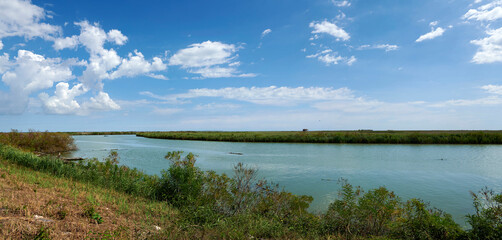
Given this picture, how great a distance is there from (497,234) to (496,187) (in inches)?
563

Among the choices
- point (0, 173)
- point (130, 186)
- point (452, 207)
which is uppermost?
point (0, 173)

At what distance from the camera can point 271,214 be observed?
8.05 metres

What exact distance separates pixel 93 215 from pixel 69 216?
481 millimetres

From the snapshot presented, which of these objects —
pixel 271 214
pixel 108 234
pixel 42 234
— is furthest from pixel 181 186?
pixel 42 234

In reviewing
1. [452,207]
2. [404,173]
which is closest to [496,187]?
[404,173]

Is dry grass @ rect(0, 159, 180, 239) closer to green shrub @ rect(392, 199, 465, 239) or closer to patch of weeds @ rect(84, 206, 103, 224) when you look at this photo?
patch of weeds @ rect(84, 206, 103, 224)

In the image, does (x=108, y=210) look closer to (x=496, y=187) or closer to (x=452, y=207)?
(x=452, y=207)

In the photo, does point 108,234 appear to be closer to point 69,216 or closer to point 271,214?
point 69,216

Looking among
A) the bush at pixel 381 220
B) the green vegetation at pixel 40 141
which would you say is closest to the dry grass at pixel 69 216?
the bush at pixel 381 220

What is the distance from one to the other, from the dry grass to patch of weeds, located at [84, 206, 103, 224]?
60 mm

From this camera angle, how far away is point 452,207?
1175 centimetres

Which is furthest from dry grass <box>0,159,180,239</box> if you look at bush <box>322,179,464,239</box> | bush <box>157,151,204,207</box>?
bush <box>322,179,464,239</box>

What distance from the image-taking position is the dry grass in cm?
475

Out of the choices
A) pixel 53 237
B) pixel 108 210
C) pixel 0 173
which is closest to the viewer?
pixel 53 237
